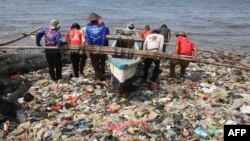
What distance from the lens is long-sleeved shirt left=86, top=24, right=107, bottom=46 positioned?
38.4ft

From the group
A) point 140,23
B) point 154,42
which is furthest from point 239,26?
point 154,42

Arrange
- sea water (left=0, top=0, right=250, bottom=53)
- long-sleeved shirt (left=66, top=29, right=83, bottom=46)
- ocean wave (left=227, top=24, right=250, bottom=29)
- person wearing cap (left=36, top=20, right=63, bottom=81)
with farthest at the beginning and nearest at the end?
ocean wave (left=227, top=24, right=250, bottom=29), sea water (left=0, top=0, right=250, bottom=53), long-sleeved shirt (left=66, top=29, right=83, bottom=46), person wearing cap (left=36, top=20, right=63, bottom=81)

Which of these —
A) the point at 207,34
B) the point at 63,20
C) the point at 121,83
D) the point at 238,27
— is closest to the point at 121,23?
the point at 63,20

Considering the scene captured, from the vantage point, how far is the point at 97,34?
38.5 feet

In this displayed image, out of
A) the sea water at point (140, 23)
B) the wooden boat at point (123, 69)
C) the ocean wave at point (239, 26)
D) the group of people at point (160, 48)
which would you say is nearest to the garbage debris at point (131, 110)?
the group of people at point (160, 48)

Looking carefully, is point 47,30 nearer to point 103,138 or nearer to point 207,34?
point 103,138

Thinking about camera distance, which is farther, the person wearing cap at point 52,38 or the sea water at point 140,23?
the sea water at point 140,23

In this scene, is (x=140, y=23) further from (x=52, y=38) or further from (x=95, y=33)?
(x=52, y=38)

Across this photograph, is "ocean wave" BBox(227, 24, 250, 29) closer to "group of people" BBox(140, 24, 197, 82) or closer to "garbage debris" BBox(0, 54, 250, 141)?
"garbage debris" BBox(0, 54, 250, 141)

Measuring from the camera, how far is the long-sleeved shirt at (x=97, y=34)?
11719mm

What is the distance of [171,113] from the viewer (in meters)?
9.98

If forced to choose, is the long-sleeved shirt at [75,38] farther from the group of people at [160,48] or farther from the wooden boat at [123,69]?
the group of people at [160,48]

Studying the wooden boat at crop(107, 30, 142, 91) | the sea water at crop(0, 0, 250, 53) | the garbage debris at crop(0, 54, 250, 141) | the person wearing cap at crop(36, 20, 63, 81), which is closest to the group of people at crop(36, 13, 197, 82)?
the person wearing cap at crop(36, 20, 63, 81)

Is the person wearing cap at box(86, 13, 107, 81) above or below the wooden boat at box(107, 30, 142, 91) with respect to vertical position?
above
